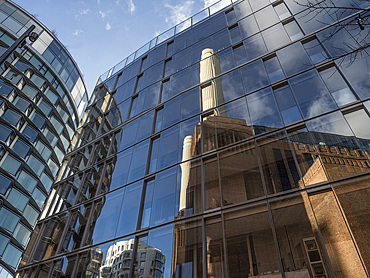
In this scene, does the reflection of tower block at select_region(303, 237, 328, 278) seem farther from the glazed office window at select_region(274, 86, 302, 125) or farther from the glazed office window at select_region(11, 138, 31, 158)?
the glazed office window at select_region(11, 138, 31, 158)

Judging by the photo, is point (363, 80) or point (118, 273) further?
point (118, 273)

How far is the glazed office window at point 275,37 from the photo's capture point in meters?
15.0

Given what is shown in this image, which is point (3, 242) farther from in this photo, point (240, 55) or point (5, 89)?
point (240, 55)

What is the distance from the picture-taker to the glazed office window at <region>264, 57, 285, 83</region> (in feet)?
44.3

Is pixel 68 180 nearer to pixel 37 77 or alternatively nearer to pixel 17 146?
pixel 17 146

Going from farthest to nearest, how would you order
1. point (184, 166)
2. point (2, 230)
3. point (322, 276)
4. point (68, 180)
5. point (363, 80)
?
point (2, 230) → point (68, 180) → point (184, 166) → point (363, 80) → point (322, 276)

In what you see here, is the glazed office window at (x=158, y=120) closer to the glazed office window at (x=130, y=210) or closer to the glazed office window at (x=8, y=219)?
the glazed office window at (x=130, y=210)

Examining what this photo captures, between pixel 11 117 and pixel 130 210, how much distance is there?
24.0 meters

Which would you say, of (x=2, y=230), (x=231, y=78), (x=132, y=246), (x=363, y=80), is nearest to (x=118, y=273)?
(x=132, y=246)

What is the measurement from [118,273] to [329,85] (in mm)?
12109

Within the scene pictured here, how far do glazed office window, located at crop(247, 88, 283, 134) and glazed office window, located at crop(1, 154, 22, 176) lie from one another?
1048 inches

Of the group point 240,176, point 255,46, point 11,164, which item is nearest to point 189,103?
point 255,46

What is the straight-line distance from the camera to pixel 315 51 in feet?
43.4

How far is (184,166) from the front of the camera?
43.3 ft
